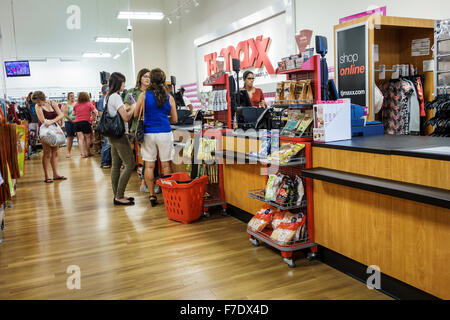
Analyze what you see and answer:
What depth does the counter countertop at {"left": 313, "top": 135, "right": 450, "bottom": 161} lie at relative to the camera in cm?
216

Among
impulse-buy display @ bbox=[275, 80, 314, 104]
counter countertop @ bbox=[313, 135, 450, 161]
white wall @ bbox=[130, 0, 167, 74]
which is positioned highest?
white wall @ bbox=[130, 0, 167, 74]

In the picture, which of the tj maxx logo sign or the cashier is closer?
the cashier

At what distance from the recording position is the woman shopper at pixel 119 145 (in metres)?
4.53

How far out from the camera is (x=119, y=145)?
4719 mm

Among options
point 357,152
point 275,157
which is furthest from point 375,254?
point 275,157

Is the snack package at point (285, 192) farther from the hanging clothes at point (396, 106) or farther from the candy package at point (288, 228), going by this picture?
the hanging clothes at point (396, 106)

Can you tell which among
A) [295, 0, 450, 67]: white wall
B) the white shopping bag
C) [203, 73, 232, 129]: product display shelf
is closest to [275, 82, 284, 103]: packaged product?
[203, 73, 232, 129]: product display shelf

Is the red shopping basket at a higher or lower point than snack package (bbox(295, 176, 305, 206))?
lower

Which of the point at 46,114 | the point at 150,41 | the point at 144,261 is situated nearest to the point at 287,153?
the point at 144,261

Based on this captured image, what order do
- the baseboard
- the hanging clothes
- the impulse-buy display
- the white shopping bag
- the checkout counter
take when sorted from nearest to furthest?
1. the checkout counter
2. the baseboard
3. the impulse-buy display
4. the hanging clothes
5. the white shopping bag

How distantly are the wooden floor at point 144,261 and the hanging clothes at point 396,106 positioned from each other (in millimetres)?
2765

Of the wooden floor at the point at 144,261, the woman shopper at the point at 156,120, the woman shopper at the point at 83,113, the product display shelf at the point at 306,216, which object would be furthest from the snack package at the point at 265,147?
the woman shopper at the point at 83,113

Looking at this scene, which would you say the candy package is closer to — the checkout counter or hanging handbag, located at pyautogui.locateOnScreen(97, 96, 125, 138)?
the checkout counter

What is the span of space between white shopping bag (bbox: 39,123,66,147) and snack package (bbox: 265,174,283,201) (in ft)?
15.1
